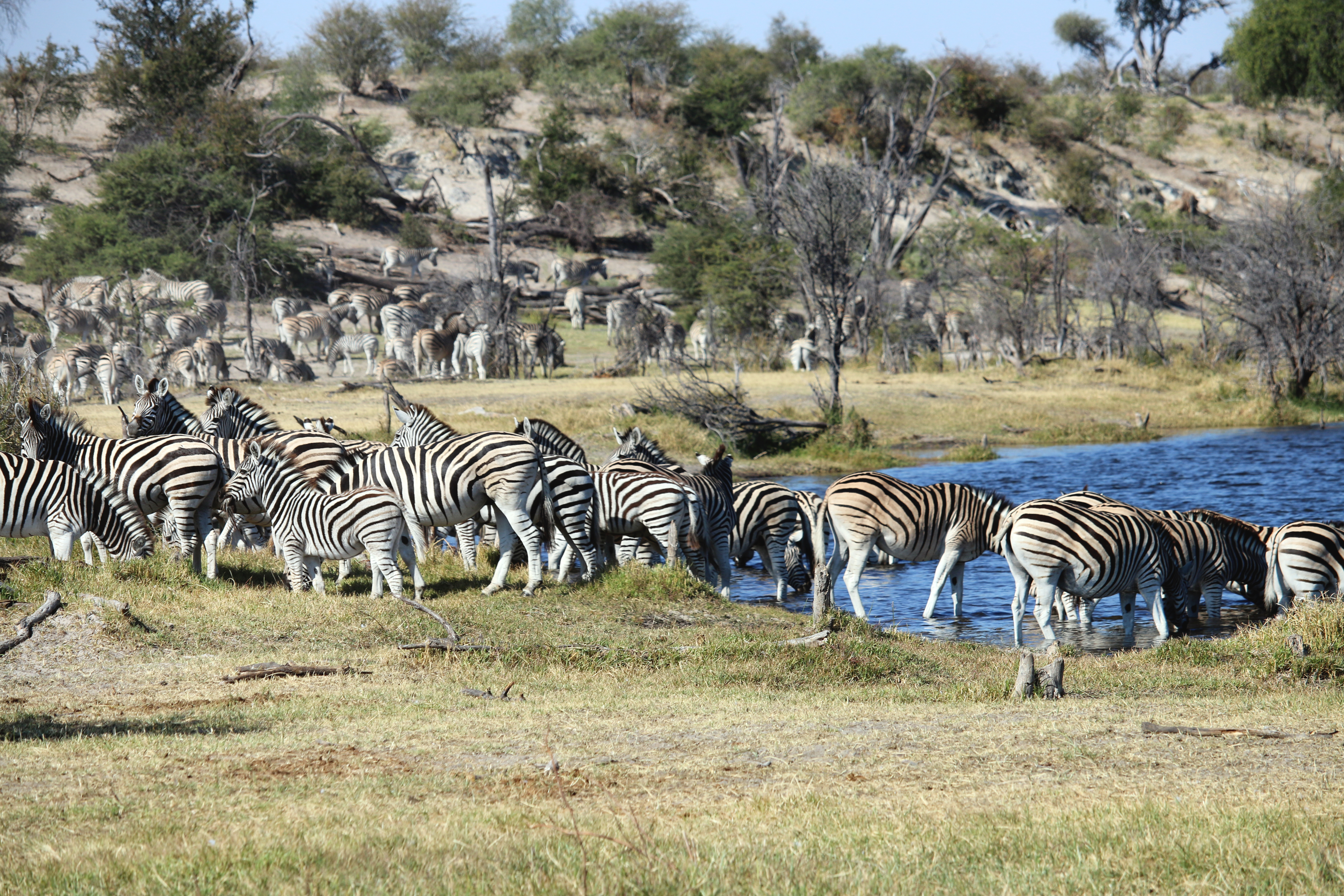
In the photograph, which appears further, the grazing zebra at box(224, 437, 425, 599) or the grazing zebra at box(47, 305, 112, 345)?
the grazing zebra at box(47, 305, 112, 345)

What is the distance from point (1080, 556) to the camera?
1157cm

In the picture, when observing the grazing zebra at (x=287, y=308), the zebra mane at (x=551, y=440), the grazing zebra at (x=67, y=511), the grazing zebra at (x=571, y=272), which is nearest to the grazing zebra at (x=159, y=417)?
the grazing zebra at (x=67, y=511)

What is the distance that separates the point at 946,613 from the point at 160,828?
10.3 metres

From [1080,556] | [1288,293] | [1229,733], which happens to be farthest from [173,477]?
[1288,293]

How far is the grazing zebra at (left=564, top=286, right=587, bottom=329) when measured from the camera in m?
45.3

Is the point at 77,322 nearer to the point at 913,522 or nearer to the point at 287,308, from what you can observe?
the point at 287,308

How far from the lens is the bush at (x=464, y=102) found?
206 feet

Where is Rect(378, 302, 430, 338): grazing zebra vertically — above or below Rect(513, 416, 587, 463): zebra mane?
above

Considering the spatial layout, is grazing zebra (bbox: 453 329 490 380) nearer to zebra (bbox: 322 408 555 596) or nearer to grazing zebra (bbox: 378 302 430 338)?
grazing zebra (bbox: 378 302 430 338)

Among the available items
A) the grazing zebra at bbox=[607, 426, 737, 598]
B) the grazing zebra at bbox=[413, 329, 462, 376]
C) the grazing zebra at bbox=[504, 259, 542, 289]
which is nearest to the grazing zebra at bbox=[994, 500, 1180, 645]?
the grazing zebra at bbox=[607, 426, 737, 598]

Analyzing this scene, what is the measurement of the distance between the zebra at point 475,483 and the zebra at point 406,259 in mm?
37504

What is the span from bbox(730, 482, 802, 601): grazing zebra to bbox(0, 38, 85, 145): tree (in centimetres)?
5128

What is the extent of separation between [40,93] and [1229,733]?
201 feet

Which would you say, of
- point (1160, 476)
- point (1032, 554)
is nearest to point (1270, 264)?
point (1160, 476)
